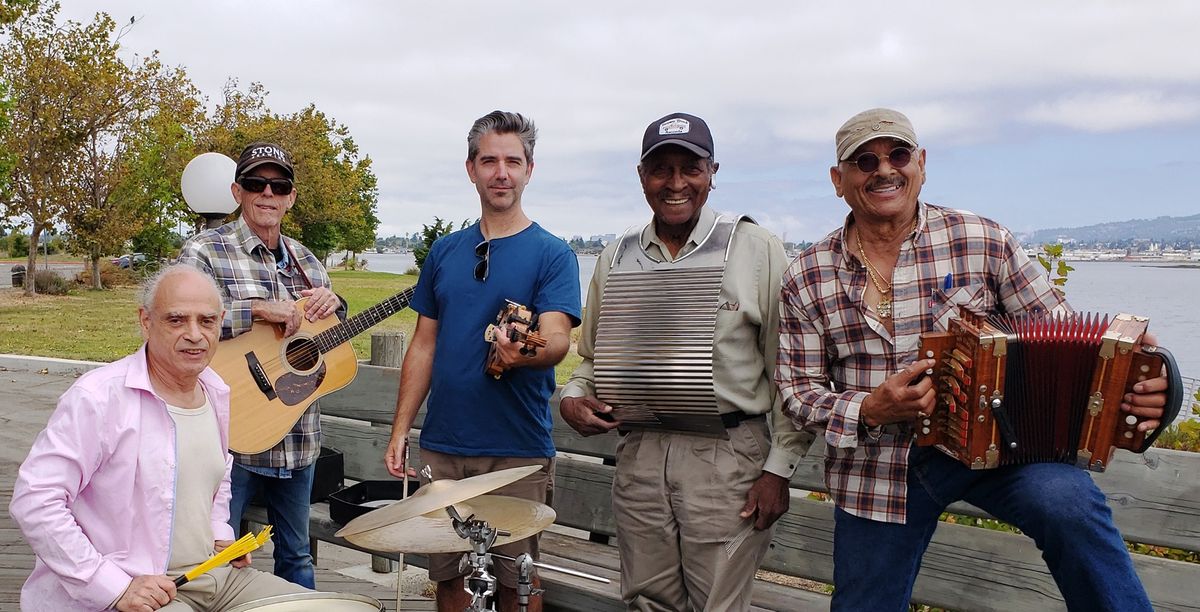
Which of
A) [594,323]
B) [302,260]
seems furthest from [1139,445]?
[302,260]

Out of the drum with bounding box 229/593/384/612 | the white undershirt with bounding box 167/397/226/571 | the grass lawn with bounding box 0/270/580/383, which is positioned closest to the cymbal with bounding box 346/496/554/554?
the drum with bounding box 229/593/384/612

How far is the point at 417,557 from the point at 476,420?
46.3 inches

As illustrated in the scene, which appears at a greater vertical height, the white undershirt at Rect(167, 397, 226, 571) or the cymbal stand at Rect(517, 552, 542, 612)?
the white undershirt at Rect(167, 397, 226, 571)

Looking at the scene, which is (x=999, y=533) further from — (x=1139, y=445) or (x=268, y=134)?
(x=268, y=134)

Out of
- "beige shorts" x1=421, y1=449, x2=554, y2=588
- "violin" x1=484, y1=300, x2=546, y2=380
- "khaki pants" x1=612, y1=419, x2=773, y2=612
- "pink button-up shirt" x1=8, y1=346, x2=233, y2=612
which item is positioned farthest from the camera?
"beige shorts" x1=421, y1=449, x2=554, y2=588

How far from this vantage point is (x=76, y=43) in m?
23.7

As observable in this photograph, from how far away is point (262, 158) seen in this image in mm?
4105

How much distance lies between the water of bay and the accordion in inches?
6.2

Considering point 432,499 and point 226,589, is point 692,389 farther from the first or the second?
point 226,589

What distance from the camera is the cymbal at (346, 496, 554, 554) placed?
8.89ft

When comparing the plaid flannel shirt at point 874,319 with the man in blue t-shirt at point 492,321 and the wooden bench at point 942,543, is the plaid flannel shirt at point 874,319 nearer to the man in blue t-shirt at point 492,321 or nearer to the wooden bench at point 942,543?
the wooden bench at point 942,543

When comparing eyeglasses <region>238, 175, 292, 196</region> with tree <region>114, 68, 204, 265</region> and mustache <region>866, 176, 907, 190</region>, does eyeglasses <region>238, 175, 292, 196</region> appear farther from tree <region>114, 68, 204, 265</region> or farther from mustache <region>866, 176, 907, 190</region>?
tree <region>114, 68, 204, 265</region>

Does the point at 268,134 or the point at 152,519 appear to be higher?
the point at 268,134

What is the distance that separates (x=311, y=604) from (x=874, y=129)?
6.68 feet
